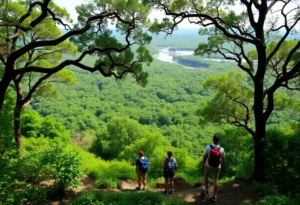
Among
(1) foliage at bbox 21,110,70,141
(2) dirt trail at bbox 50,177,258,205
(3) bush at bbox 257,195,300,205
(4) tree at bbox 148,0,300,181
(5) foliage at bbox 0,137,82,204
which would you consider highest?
(4) tree at bbox 148,0,300,181

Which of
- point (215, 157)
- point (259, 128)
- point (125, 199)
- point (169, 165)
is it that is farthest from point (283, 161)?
point (125, 199)

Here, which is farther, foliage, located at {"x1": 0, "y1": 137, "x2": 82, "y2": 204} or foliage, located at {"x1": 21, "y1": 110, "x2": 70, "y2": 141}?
foliage, located at {"x1": 21, "y1": 110, "x2": 70, "y2": 141}

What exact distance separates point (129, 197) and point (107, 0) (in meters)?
5.92

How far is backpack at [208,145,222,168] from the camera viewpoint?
6766 millimetres

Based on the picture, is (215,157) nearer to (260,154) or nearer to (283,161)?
(260,154)

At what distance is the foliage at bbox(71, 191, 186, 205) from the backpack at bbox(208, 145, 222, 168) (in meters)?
1.23

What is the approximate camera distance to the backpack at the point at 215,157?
6766 millimetres

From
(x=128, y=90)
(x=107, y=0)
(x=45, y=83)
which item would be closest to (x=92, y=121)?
(x=128, y=90)

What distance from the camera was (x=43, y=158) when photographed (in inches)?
301

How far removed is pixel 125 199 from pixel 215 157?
2443 mm

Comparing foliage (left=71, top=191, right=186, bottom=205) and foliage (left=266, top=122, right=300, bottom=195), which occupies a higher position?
foliage (left=266, top=122, right=300, bottom=195)

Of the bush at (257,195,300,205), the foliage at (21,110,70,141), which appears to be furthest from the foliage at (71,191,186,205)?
the foliage at (21,110,70,141)

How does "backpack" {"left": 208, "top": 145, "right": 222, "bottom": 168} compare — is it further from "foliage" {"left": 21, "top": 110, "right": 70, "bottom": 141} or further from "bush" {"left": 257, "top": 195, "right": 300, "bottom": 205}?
"foliage" {"left": 21, "top": 110, "right": 70, "bottom": 141}

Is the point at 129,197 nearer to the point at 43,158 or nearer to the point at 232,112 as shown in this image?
the point at 43,158
